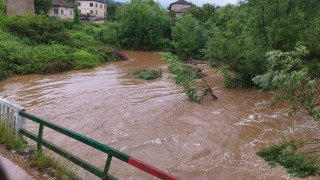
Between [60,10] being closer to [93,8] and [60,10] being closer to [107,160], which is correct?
[93,8]

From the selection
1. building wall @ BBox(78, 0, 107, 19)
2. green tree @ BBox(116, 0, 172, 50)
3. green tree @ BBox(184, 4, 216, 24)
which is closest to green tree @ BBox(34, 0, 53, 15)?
green tree @ BBox(116, 0, 172, 50)

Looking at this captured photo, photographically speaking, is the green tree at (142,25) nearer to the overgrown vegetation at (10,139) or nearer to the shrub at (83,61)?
the shrub at (83,61)

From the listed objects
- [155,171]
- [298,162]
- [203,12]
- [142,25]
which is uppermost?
[203,12]

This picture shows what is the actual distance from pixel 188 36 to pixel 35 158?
24680 millimetres

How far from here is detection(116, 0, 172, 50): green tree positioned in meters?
32.3

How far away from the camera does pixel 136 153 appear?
275 inches

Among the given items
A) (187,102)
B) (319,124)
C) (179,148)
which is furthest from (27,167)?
(319,124)

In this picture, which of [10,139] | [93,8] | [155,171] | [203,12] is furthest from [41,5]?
[155,171]

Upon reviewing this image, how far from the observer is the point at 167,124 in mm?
9055

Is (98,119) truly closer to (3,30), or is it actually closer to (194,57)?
(3,30)

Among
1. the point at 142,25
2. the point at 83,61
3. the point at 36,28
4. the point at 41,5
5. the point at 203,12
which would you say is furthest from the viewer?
the point at 41,5

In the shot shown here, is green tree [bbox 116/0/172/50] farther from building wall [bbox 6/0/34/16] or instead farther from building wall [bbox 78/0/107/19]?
building wall [bbox 78/0/107/19]

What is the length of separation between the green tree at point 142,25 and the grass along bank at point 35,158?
28327 millimetres

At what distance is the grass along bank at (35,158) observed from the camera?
13.6 ft
